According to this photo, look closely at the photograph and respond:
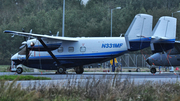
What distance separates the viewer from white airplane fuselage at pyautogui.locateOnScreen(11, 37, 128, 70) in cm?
2619

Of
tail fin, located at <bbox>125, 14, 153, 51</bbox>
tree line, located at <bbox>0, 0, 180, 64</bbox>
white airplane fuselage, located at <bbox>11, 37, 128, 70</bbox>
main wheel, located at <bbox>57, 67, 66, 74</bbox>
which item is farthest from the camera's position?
tree line, located at <bbox>0, 0, 180, 64</bbox>

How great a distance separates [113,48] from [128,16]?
1586 inches

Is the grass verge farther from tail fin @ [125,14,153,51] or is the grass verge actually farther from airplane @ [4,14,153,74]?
airplane @ [4,14,153,74]

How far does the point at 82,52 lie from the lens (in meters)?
26.8

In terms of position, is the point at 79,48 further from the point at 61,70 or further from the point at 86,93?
the point at 86,93

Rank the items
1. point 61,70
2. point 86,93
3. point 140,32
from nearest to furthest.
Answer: point 86,93 < point 140,32 < point 61,70

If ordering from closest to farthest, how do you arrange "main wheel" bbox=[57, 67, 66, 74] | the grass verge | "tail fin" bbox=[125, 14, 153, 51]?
the grass verge, "tail fin" bbox=[125, 14, 153, 51], "main wheel" bbox=[57, 67, 66, 74]

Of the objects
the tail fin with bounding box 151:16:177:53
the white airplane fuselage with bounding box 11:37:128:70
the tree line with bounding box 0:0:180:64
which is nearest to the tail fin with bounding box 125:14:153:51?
the tail fin with bounding box 151:16:177:53

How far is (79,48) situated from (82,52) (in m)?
0.45

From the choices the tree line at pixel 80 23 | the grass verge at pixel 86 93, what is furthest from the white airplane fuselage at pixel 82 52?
the tree line at pixel 80 23

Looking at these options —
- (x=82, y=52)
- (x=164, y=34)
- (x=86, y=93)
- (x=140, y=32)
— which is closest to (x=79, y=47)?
(x=82, y=52)

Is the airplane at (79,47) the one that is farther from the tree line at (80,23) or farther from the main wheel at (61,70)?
the tree line at (80,23)

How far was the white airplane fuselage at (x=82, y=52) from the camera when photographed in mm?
26188

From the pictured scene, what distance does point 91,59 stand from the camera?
26.8 meters
